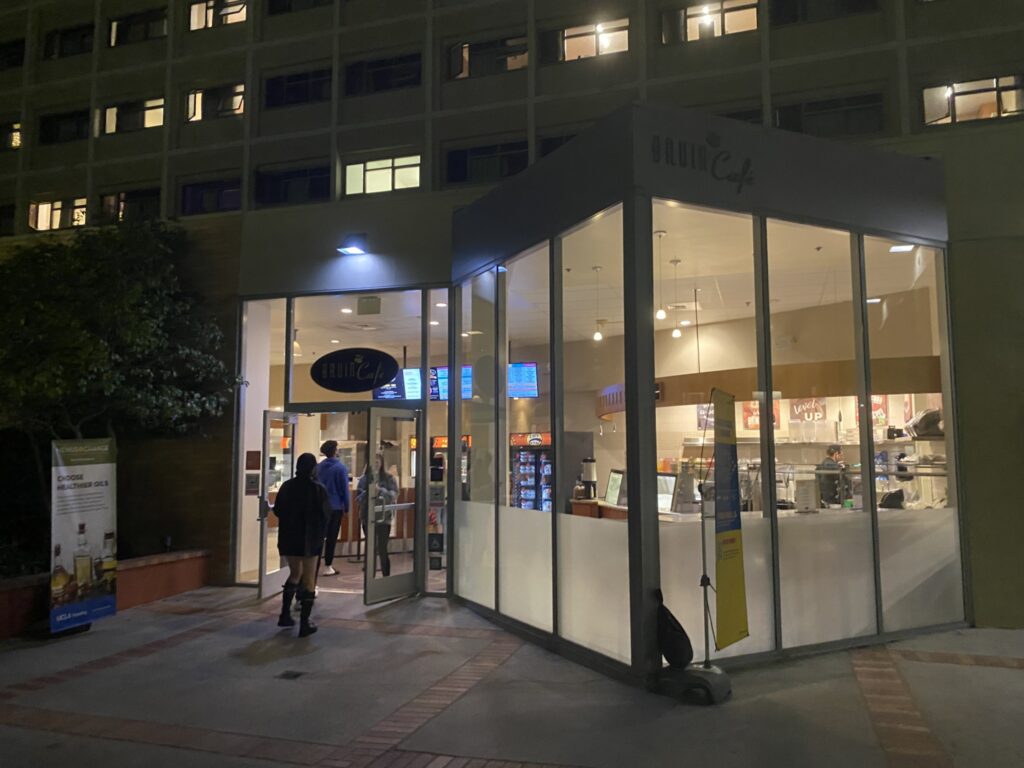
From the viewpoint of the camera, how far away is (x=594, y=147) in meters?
5.91

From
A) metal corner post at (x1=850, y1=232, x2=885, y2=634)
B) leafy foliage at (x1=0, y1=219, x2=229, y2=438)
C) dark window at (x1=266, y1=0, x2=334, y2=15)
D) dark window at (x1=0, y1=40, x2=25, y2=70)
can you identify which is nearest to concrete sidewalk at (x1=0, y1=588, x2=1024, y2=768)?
metal corner post at (x1=850, y1=232, x2=885, y2=634)

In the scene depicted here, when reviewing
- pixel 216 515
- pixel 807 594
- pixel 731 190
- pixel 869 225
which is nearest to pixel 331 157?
pixel 216 515

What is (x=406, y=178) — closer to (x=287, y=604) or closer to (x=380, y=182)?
(x=380, y=182)

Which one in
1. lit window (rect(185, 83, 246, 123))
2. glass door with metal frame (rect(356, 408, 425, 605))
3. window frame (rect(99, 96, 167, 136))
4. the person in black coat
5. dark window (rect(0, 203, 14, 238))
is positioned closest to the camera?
the person in black coat

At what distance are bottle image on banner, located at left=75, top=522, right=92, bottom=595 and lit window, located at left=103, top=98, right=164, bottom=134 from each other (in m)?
7.61

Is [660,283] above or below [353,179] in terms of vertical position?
below

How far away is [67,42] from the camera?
43.2ft

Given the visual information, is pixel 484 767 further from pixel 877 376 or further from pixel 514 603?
pixel 877 376

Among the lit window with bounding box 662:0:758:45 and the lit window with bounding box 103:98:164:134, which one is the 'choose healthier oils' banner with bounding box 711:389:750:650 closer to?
the lit window with bounding box 662:0:758:45

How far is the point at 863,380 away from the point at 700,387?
147 centimetres

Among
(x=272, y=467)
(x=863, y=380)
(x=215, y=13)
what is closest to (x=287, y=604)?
(x=272, y=467)

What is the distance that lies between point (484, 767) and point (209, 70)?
10604 millimetres

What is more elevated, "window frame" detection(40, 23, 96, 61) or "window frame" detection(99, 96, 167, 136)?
"window frame" detection(40, 23, 96, 61)

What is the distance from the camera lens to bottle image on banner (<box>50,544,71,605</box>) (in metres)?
6.37
